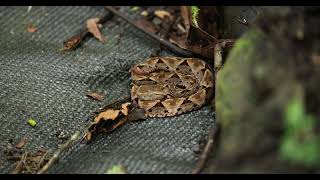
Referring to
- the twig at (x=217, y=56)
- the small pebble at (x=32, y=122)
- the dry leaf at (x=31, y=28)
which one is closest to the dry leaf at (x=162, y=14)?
the dry leaf at (x=31, y=28)

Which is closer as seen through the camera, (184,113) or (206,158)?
(206,158)

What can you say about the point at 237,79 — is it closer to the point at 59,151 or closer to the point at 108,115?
the point at 59,151

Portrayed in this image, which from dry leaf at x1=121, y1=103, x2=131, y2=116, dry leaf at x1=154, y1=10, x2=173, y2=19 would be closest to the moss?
dry leaf at x1=121, y1=103, x2=131, y2=116

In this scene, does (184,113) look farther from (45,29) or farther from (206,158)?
(45,29)

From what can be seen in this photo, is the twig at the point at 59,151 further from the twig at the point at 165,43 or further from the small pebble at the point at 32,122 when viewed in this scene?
the twig at the point at 165,43

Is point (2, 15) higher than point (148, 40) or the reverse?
higher
